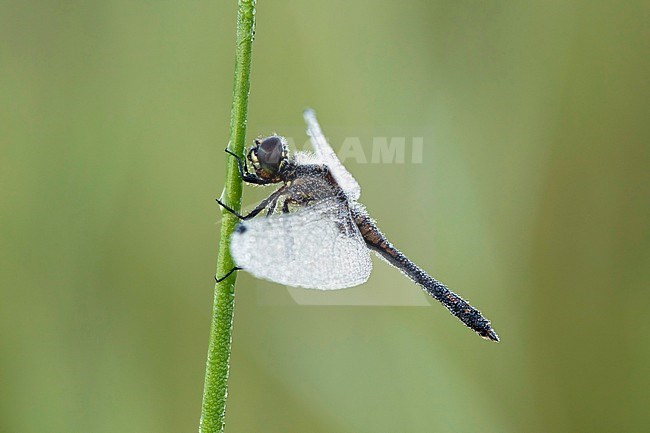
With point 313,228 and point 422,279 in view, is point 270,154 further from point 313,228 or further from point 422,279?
point 422,279

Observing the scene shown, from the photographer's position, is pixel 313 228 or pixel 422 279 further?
pixel 422 279

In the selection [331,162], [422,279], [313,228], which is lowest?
[422,279]

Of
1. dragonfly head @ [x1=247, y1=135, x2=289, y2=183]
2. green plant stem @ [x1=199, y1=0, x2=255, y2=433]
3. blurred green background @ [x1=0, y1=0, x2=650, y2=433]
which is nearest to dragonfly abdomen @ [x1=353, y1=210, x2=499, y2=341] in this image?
dragonfly head @ [x1=247, y1=135, x2=289, y2=183]

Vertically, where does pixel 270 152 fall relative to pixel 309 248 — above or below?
above

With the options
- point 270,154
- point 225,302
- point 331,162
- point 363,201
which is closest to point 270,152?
point 270,154

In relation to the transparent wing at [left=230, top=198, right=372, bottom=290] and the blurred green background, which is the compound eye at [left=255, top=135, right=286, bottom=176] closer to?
the transparent wing at [left=230, top=198, right=372, bottom=290]
